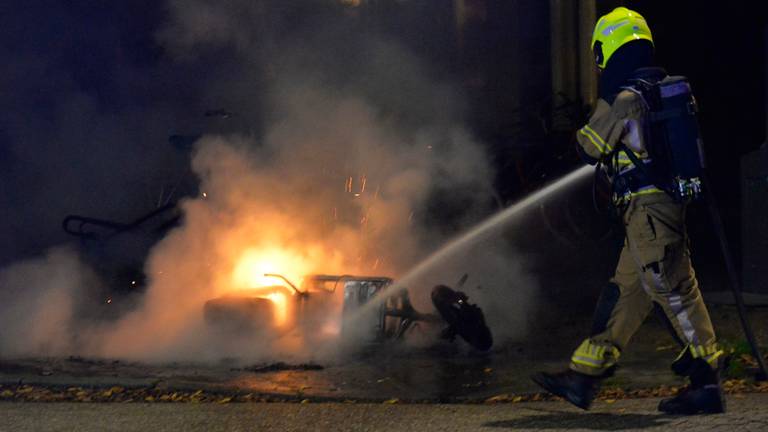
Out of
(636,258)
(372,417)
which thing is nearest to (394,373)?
(372,417)

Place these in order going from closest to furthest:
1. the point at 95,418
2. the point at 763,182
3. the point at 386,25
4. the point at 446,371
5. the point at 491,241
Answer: the point at 95,418 < the point at 446,371 < the point at 763,182 < the point at 491,241 < the point at 386,25

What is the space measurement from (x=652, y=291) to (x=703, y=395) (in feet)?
1.63

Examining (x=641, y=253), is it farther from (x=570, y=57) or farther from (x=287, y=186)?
(x=570, y=57)

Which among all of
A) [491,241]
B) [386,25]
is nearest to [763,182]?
[491,241]

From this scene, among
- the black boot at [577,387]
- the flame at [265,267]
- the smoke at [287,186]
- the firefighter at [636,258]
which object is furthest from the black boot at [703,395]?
the flame at [265,267]

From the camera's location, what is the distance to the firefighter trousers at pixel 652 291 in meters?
4.48

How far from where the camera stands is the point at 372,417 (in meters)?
4.86

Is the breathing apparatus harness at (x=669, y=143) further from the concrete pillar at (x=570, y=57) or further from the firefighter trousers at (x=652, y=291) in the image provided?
the concrete pillar at (x=570, y=57)

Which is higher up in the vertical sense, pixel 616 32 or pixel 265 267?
pixel 616 32

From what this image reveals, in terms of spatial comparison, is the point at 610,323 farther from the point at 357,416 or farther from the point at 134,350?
the point at 134,350

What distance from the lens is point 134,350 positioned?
23.7 ft

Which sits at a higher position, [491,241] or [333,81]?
[333,81]

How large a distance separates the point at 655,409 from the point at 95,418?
8.45ft

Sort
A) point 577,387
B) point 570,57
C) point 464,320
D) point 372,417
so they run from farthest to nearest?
point 570,57 < point 464,320 < point 372,417 < point 577,387
